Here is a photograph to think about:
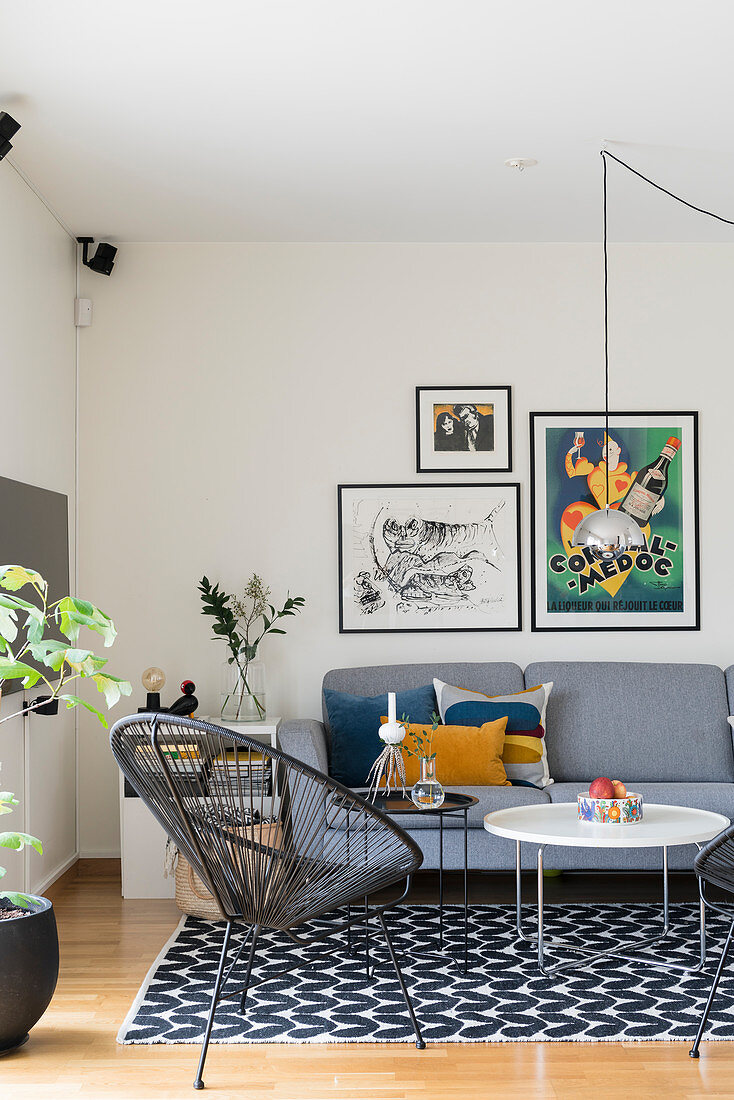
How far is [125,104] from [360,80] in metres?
0.80

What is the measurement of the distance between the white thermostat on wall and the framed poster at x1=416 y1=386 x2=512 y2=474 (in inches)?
62.0

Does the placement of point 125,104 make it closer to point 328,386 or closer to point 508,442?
point 328,386

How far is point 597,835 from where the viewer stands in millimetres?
3316

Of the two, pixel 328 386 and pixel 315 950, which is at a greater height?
pixel 328 386

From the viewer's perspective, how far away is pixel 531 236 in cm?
502

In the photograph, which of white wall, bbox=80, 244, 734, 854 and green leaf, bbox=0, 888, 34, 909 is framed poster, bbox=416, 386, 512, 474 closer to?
white wall, bbox=80, 244, 734, 854

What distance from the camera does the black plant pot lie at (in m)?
2.79

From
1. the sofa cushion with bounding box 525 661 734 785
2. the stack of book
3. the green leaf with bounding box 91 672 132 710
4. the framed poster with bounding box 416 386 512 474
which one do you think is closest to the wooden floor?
the stack of book

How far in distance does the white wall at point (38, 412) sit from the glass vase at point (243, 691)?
Result: 2.36ft

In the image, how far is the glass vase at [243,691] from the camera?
476cm

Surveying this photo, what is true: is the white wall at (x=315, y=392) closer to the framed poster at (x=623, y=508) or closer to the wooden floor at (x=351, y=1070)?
the framed poster at (x=623, y=508)

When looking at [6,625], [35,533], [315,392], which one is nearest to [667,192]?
Result: [315,392]

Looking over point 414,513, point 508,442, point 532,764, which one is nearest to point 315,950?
point 532,764

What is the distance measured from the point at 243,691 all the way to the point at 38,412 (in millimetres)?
1484
